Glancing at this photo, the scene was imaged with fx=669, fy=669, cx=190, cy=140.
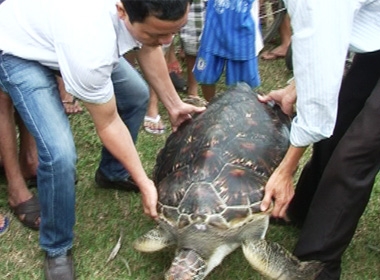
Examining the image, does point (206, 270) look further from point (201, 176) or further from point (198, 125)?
point (198, 125)

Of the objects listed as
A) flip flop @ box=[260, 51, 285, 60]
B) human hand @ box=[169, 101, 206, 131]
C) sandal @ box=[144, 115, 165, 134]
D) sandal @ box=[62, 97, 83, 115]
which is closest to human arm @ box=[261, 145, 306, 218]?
human hand @ box=[169, 101, 206, 131]

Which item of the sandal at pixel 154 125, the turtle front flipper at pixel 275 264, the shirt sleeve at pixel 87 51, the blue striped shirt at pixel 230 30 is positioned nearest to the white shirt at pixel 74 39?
the shirt sleeve at pixel 87 51

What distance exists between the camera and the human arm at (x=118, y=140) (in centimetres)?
242

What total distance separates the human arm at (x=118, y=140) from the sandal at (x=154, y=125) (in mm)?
1257

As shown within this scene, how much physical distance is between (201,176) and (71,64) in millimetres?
670

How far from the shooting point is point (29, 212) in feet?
10.2

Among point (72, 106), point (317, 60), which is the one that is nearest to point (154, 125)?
point (72, 106)

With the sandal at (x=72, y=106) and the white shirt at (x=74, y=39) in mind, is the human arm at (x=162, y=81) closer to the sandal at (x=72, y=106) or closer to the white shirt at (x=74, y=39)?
the white shirt at (x=74, y=39)

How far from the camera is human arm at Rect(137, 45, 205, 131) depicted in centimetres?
286

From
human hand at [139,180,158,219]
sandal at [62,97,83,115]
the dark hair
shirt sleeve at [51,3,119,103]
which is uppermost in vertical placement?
the dark hair

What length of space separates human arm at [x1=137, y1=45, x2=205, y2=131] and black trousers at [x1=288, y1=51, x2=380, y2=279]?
0.62 metres

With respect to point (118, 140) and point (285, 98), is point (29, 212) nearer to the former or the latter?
point (118, 140)

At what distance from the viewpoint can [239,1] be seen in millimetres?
3518

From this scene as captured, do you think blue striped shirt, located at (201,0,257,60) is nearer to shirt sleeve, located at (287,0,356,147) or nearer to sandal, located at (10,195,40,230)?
sandal, located at (10,195,40,230)
